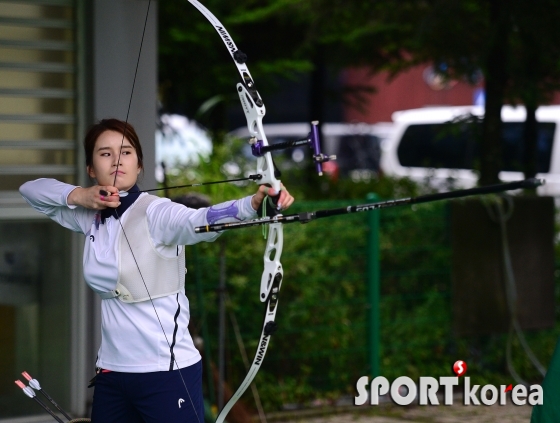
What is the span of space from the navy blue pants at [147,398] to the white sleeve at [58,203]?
23.2 inches

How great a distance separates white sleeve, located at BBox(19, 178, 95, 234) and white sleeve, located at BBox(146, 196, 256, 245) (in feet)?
1.21

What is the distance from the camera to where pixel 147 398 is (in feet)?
10.0

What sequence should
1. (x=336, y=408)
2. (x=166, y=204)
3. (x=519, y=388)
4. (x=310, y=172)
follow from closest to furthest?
(x=166, y=204)
(x=519, y=388)
(x=336, y=408)
(x=310, y=172)

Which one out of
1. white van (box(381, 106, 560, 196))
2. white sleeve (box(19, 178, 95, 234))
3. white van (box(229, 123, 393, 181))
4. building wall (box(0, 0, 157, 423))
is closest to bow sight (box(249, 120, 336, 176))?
white sleeve (box(19, 178, 95, 234))

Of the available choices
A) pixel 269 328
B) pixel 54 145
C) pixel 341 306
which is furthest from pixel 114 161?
pixel 341 306

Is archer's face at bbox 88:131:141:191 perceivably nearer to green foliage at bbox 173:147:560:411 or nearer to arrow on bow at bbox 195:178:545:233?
arrow on bow at bbox 195:178:545:233

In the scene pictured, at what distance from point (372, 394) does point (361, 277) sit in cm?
93

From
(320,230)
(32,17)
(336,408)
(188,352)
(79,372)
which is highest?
(32,17)

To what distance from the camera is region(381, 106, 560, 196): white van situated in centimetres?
1047

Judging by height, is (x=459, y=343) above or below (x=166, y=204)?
below

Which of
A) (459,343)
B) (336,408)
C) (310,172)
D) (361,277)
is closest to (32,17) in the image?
(361,277)

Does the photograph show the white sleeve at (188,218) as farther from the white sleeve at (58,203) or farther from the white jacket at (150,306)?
the white sleeve at (58,203)

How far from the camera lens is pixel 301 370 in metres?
6.35

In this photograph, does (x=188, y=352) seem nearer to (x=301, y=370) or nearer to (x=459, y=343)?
(x=301, y=370)
